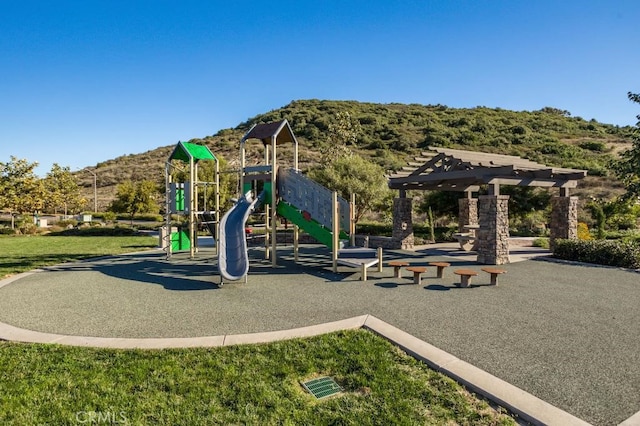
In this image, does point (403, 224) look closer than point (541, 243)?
No

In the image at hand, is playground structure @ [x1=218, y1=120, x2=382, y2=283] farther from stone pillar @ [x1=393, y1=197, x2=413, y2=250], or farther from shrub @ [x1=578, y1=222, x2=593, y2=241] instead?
shrub @ [x1=578, y1=222, x2=593, y2=241]

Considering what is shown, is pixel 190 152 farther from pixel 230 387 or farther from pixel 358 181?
pixel 230 387

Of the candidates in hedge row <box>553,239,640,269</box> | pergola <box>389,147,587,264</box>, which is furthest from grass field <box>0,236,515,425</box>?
hedge row <box>553,239,640,269</box>

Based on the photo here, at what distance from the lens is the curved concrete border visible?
3.52m

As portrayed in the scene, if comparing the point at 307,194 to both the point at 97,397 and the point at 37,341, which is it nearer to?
the point at 37,341

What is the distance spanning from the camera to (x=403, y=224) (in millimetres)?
16531

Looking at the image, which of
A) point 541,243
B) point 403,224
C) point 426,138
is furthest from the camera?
point 426,138

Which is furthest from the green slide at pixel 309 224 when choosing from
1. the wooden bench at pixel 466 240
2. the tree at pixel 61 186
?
the tree at pixel 61 186

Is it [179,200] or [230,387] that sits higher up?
[179,200]

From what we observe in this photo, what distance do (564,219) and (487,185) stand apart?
153 inches

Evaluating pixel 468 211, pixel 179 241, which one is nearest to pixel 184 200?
pixel 179 241

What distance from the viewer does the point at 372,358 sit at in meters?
4.65
